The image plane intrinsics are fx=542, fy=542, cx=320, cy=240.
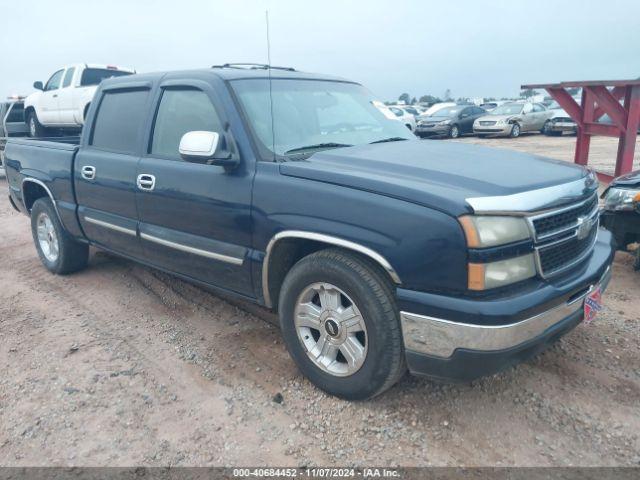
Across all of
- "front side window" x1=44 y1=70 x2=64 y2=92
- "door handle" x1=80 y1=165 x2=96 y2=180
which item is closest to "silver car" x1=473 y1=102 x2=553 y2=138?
"front side window" x1=44 y1=70 x2=64 y2=92

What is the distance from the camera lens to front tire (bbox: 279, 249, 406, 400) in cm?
272

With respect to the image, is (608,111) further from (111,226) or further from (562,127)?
(562,127)

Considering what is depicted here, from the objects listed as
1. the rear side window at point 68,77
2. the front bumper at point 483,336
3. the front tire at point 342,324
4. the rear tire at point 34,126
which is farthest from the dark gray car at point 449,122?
the front bumper at point 483,336

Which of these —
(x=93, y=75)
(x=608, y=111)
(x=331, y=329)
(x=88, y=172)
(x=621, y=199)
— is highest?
(x=93, y=75)

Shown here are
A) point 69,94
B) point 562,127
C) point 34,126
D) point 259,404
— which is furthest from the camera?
point 562,127

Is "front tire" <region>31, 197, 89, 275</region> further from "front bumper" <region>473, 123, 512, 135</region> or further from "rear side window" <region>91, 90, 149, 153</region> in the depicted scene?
"front bumper" <region>473, 123, 512, 135</region>

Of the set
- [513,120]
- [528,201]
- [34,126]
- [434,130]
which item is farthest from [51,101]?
[513,120]

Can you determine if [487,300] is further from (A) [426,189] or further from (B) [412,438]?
(B) [412,438]

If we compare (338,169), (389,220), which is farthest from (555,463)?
(338,169)

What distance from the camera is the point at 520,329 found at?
251 centimetres

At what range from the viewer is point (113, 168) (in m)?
4.23

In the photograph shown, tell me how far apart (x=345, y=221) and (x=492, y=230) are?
719 millimetres

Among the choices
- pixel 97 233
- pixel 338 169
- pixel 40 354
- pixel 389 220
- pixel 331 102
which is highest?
pixel 331 102

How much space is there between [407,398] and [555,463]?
2.74 ft
